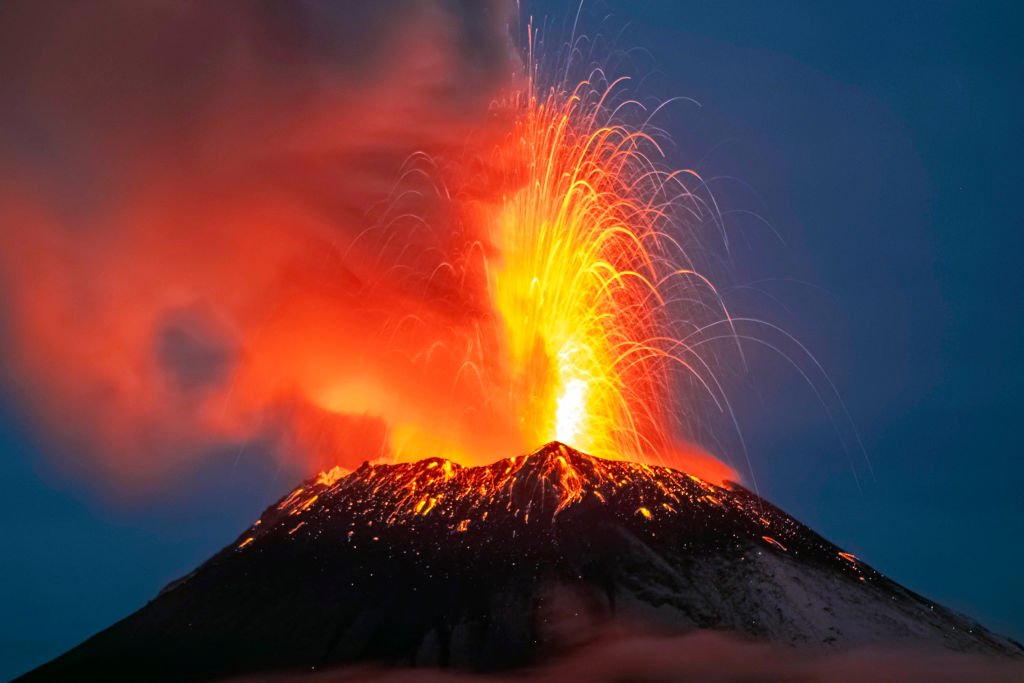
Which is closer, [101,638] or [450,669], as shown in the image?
[450,669]

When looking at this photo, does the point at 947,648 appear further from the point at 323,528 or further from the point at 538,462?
the point at 323,528

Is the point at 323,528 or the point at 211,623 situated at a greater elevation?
the point at 323,528

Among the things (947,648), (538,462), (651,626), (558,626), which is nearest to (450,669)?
(558,626)

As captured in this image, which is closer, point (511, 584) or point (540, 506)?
point (511, 584)

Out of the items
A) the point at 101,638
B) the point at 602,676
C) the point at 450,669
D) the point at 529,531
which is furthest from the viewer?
the point at 101,638

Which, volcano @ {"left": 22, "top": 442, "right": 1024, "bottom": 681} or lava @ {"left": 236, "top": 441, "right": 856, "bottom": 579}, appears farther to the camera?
lava @ {"left": 236, "top": 441, "right": 856, "bottom": 579}

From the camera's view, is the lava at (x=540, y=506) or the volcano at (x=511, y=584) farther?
the lava at (x=540, y=506)

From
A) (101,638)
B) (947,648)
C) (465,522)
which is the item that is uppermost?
(465,522)

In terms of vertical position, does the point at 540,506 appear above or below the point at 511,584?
above
